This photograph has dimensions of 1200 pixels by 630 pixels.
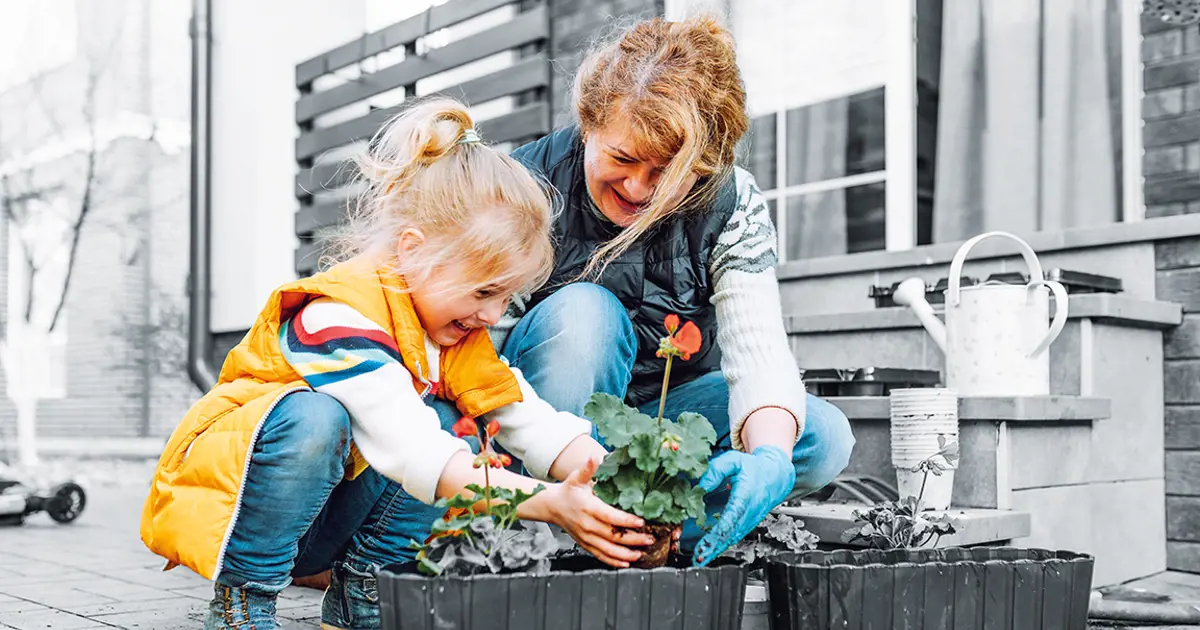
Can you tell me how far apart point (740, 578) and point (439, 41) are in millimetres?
3619

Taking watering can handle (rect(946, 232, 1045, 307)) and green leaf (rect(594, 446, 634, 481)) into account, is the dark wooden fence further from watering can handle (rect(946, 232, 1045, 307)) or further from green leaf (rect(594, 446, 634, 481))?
green leaf (rect(594, 446, 634, 481))

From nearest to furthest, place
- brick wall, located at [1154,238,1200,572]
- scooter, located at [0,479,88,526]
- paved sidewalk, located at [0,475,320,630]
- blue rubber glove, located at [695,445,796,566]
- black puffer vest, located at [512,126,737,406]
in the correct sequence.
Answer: blue rubber glove, located at [695,445,796,566]
black puffer vest, located at [512,126,737,406]
paved sidewalk, located at [0,475,320,630]
brick wall, located at [1154,238,1200,572]
scooter, located at [0,479,88,526]

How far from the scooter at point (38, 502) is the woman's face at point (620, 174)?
2.57 meters

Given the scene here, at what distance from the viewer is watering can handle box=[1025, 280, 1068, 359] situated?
205 cm

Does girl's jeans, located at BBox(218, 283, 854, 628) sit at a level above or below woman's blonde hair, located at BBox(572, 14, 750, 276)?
below

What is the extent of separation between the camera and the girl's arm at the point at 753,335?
1558mm

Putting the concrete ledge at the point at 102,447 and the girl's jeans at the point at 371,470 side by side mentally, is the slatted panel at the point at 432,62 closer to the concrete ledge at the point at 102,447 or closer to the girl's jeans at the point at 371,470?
the concrete ledge at the point at 102,447

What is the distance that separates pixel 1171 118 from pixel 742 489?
1870 millimetres

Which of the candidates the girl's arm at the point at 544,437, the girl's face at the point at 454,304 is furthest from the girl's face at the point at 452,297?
the girl's arm at the point at 544,437

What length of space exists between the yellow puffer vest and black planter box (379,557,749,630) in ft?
1.03

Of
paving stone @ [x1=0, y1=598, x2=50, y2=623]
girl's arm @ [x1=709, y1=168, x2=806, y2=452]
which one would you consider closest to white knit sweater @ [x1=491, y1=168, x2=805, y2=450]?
girl's arm @ [x1=709, y1=168, x2=806, y2=452]

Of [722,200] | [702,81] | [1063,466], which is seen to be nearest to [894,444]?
[1063,466]

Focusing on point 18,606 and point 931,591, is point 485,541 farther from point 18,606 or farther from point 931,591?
point 18,606

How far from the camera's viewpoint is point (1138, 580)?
2.29 metres
